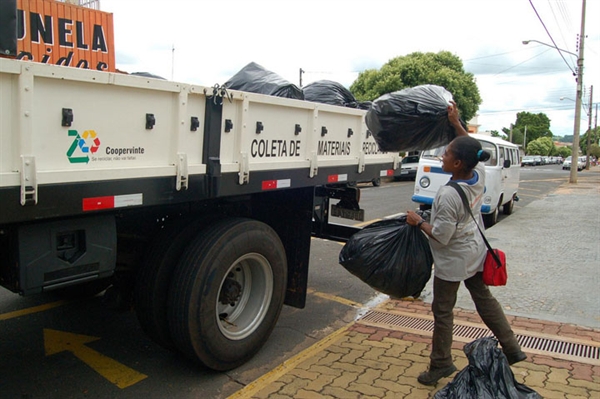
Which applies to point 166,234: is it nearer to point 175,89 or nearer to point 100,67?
point 175,89

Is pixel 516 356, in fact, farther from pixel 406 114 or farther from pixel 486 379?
pixel 406 114

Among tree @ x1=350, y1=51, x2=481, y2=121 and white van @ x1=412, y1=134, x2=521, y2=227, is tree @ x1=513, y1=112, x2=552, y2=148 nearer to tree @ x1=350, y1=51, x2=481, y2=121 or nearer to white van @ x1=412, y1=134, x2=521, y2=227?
tree @ x1=350, y1=51, x2=481, y2=121

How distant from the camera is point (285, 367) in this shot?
3648 millimetres

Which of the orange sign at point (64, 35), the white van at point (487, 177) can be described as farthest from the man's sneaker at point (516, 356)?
the white van at point (487, 177)

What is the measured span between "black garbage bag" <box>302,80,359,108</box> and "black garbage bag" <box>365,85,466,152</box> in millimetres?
896

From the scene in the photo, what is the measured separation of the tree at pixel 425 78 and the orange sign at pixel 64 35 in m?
21.7

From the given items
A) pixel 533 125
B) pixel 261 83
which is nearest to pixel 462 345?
pixel 261 83

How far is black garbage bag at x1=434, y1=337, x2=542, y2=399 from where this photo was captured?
2811mm

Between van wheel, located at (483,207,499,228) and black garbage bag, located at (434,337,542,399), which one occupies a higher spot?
black garbage bag, located at (434,337,542,399)

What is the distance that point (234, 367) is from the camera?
3631 mm

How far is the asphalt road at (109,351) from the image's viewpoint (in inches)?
132

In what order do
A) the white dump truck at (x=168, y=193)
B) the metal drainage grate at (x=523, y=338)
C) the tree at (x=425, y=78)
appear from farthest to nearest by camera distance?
the tree at (x=425, y=78) < the metal drainage grate at (x=523, y=338) < the white dump truck at (x=168, y=193)

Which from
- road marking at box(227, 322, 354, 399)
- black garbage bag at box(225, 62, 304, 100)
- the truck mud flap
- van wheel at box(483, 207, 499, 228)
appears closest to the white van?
van wheel at box(483, 207, 499, 228)

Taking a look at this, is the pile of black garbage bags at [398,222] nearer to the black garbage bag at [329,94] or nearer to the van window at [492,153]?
the black garbage bag at [329,94]
